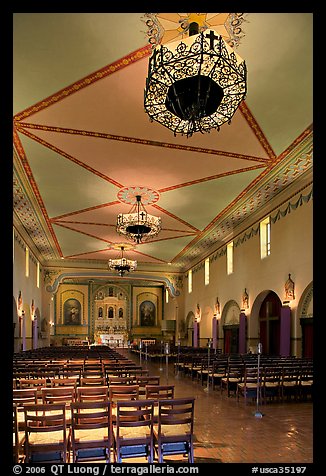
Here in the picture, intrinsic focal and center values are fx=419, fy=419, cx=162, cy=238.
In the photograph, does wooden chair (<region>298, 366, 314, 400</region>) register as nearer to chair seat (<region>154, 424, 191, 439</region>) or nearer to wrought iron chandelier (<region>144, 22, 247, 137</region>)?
chair seat (<region>154, 424, 191, 439</region>)

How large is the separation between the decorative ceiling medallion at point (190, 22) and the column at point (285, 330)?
9393 millimetres

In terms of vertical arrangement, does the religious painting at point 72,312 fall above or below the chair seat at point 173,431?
below

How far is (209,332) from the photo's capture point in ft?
78.0

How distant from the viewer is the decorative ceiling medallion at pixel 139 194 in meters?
14.3

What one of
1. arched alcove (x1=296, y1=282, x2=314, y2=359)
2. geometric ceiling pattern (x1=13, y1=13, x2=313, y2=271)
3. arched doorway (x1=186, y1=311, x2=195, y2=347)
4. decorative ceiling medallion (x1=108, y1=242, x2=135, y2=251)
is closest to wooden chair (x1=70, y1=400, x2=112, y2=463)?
geometric ceiling pattern (x1=13, y1=13, x2=313, y2=271)

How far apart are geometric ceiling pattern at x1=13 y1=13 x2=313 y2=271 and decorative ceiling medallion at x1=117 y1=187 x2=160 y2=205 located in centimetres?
7

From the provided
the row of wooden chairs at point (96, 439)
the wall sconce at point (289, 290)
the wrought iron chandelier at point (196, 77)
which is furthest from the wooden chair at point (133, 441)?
the wall sconce at point (289, 290)

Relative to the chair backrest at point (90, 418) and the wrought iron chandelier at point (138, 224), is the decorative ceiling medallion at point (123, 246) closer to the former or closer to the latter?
the wrought iron chandelier at point (138, 224)

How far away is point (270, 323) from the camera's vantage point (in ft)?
54.1

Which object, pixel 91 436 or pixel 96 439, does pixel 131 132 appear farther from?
pixel 96 439

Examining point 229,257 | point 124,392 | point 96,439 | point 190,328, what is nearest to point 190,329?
point 190,328

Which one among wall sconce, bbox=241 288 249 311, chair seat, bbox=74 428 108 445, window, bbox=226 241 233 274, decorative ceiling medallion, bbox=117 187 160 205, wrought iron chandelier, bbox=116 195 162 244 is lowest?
chair seat, bbox=74 428 108 445

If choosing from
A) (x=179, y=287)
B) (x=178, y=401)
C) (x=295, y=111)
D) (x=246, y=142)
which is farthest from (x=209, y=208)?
(x=179, y=287)

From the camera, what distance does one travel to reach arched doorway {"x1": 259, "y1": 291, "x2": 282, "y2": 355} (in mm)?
15891
